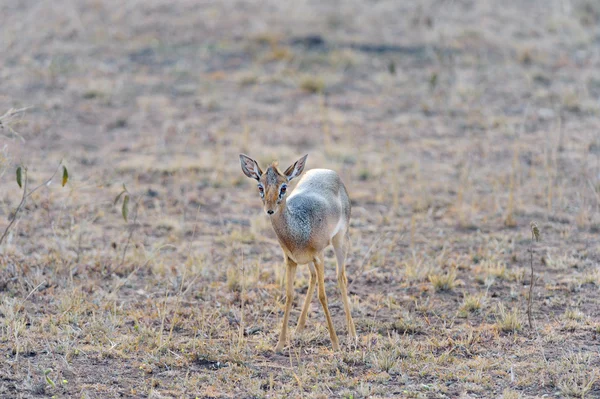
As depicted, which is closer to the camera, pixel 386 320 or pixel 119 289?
pixel 386 320

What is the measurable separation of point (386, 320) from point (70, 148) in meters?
6.69

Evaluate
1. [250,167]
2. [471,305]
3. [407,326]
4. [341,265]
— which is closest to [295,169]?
[250,167]

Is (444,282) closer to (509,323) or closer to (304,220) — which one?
(509,323)

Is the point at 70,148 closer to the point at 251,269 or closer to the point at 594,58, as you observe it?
the point at 251,269

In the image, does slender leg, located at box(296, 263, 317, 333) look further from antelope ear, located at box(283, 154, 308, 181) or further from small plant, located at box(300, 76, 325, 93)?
small plant, located at box(300, 76, 325, 93)

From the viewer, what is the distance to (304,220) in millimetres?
6691

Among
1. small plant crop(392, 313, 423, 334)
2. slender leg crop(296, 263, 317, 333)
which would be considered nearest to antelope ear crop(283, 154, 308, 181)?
slender leg crop(296, 263, 317, 333)

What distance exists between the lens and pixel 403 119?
13945 mm

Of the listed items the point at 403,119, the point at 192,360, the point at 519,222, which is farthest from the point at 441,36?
the point at 192,360

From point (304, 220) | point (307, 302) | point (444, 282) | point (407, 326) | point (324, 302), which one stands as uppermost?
point (304, 220)

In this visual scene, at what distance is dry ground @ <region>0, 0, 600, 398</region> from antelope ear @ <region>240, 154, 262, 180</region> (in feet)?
3.91

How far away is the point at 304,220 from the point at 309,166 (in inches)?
211

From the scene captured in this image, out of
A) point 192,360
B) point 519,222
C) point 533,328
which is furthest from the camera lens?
point 519,222

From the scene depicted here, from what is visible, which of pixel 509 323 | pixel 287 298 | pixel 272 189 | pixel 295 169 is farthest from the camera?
pixel 509 323
